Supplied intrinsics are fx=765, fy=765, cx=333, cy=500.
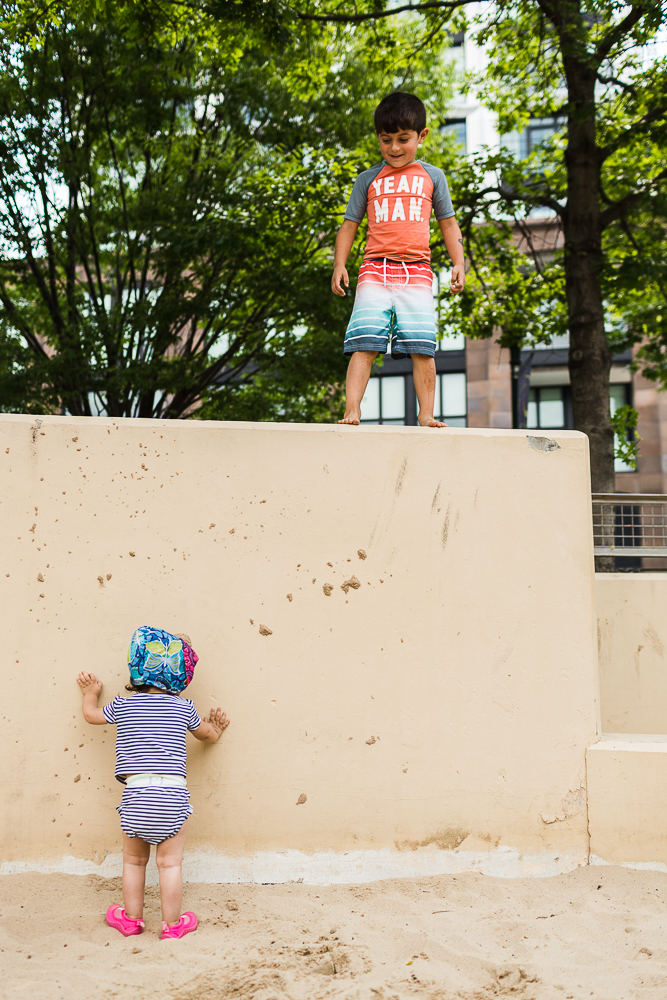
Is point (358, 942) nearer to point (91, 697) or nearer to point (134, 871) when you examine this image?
point (134, 871)

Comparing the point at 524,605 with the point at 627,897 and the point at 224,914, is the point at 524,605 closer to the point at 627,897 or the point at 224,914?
the point at 627,897

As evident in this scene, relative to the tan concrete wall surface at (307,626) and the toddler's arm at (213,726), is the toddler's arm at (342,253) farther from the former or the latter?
the toddler's arm at (213,726)

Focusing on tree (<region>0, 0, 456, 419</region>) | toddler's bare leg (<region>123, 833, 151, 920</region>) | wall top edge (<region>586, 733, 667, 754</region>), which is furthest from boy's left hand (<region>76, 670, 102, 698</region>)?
tree (<region>0, 0, 456, 419</region>)

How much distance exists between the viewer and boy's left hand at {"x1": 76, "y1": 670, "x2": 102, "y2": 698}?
3.17 meters

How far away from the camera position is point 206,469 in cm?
334

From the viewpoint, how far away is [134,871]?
2918 millimetres

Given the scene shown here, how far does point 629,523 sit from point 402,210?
2.96 meters

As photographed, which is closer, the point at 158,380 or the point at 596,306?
the point at 596,306

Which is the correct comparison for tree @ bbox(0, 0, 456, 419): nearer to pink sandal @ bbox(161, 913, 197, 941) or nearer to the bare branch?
the bare branch

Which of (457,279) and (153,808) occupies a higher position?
(457,279)

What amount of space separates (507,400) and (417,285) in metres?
20.1

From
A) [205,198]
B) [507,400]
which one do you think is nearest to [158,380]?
[205,198]

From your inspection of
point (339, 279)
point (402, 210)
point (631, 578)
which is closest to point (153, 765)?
point (339, 279)

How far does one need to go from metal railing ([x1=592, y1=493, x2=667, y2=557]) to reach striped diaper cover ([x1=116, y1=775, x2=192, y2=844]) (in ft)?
11.7
